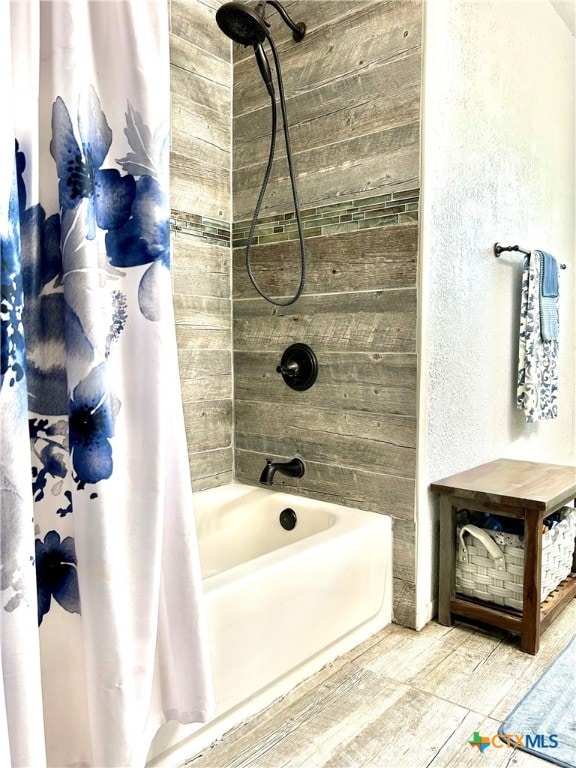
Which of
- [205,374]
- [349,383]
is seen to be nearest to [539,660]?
[349,383]

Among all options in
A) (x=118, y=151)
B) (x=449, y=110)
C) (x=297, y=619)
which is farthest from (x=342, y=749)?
(x=449, y=110)

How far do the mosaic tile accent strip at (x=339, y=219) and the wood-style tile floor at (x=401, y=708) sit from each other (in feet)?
4.40

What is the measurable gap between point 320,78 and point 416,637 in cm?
191

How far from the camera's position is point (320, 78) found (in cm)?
203

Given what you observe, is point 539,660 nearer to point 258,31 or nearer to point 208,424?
point 208,424

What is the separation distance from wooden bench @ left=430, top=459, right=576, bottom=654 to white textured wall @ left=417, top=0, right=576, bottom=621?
6 cm

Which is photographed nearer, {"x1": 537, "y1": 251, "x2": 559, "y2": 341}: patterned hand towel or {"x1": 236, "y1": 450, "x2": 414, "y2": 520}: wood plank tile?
{"x1": 236, "y1": 450, "x2": 414, "y2": 520}: wood plank tile

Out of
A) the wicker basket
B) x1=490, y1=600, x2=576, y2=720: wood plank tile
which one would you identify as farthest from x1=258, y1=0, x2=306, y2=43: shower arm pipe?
x1=490, y1=600, x2=576, y2=720: wood plank tile

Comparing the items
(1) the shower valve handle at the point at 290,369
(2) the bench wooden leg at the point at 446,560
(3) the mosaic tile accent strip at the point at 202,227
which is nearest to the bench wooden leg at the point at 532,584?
(2) the bench wooden leg at the point at 446,560

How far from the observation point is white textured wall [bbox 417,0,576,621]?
1.89 metres

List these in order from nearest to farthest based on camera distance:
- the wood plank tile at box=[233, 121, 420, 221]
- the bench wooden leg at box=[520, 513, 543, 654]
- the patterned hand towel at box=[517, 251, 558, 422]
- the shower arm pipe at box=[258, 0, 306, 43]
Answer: the bench wooden leg at box=[520, 513, 543, 654] < the wood plank tile at box=[233, 121, 420, 221] < the shower arm pipe at box=[258, 0, 306, 43] < the patterned hand towel at box=[517, 251, 558, 422]

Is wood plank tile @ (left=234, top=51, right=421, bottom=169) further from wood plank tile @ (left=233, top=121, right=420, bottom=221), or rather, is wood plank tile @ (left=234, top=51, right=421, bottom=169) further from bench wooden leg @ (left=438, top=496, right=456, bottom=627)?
bench wooden leg @ (left=438, top=496, right=456, bottom=627)

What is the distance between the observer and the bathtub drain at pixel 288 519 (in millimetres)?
2068

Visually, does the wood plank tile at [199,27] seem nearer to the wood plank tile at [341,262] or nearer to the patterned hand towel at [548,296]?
the wood plank tile at [341,262]
